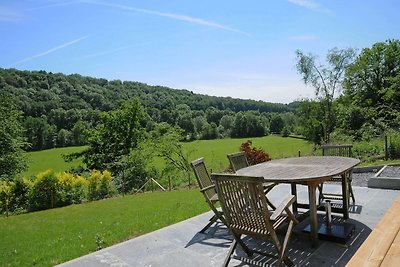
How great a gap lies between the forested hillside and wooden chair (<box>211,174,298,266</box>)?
24.0 metres

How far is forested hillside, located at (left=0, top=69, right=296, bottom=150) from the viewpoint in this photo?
30.1 meters

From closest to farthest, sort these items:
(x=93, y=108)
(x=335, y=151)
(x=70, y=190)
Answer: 1. (x=335, y=151)
2. (x=70, y=190)
3. (x=93, y=108)

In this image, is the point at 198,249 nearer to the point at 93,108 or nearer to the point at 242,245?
the point at 242,245

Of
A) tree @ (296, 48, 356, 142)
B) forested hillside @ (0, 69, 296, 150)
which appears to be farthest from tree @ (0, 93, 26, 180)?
tree @ (296, 48, 356, 142)

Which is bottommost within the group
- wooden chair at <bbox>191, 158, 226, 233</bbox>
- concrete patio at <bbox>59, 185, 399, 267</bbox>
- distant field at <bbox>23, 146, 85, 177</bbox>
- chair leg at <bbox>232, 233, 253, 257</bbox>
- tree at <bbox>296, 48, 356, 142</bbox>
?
distant field at <bbox>23, 146, 85, 177</bbox>

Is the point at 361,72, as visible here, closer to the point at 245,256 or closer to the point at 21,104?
the point at 245,256

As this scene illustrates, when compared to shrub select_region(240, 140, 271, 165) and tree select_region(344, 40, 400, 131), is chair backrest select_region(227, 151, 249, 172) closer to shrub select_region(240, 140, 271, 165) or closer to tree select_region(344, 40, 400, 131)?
shrub select_region(240, 140, 271, 165)

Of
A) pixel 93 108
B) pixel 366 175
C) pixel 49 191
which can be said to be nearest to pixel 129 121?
pixel 93 108

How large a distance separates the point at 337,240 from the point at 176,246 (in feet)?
6.44

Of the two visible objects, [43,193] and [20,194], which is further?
[20,194]

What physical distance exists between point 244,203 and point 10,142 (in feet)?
69.9

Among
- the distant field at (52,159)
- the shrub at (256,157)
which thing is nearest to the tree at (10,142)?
the distant field at (52,159)

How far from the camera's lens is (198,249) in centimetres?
351

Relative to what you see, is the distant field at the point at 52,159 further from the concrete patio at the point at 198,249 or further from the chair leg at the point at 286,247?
the chair leg at the point at 286,247
